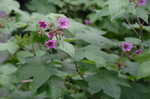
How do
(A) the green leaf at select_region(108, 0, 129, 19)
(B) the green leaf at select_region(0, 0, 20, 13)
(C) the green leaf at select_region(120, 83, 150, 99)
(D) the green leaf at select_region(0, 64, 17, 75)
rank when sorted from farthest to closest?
(B) the green leaf at select_region(0, 0, 20, 13) → (D) the green leaf at select_region(0, 64, 17, 75) → (C) the green leaf at select_region(120, 83, 150, 99) → (A) the green leaf at select_region(108, 0, 129, 19)

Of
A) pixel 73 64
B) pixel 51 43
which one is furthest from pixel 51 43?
pixel 73 64

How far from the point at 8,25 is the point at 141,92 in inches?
48.1

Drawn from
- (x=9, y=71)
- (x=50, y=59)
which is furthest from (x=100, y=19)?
(x=50, y=59)

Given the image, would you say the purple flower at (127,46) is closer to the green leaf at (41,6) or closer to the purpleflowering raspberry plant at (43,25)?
the purpleflowering raspberry plant at (43,25)

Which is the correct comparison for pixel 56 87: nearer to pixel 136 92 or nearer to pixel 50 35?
pixel 50 35

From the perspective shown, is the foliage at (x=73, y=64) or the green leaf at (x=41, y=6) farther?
the green leaf at (x=41, y=6)

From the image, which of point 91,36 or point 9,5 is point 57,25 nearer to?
point 91,36

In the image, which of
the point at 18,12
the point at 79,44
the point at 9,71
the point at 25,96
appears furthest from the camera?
the point at 18,12

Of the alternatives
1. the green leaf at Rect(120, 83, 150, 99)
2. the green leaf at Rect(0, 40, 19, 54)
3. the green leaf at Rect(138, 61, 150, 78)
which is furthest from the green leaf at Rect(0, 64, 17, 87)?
the green leaf at Rect(138, 61, 150, 78)

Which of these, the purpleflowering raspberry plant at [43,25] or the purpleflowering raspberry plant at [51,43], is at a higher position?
the purpleflowering raspberry plant at [43,25]

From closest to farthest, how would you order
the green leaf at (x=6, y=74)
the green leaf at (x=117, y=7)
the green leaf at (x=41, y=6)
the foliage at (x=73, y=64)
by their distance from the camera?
the foliage at (x=73, y=64) < the green leaf at (x=117, y=7) < the green leaf at (x=6, y=74) < the green leaf at (x=41, y=6)

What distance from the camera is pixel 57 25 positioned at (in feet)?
8.12

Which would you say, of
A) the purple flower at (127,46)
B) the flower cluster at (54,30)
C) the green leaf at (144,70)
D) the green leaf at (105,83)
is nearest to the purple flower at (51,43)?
the flower cluster at (54,30)

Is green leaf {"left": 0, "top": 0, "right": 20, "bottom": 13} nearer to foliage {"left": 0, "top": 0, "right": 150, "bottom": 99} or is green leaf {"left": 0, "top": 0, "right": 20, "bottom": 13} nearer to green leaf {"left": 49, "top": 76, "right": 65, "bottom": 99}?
foliage {"left": 0, "top": 0, "right": 150, "bottom": 99}
